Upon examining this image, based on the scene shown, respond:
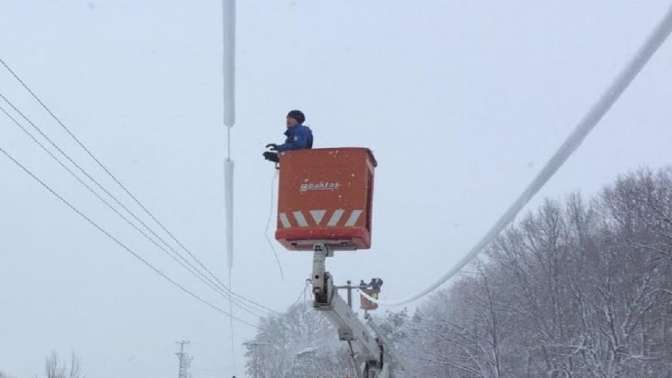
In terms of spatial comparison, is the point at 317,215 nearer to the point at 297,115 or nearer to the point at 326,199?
the point at 326,199

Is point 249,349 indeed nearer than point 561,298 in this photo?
No

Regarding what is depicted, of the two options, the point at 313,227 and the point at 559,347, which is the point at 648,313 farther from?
the point at 313,227

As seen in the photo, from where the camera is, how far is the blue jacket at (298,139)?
753 centimetres

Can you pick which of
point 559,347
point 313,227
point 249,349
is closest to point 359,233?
point 313,227

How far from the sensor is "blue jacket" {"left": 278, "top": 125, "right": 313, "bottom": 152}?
296 inches

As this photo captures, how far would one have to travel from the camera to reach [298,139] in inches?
297

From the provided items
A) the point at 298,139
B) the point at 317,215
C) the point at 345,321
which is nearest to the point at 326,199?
the point at 317,215

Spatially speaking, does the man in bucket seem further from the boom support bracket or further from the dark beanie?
the boom support bracket

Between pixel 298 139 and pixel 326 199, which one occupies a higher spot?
pixel 298 139

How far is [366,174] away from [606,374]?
2986 centimetres

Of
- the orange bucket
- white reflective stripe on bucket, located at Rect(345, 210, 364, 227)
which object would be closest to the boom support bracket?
the orange bucket

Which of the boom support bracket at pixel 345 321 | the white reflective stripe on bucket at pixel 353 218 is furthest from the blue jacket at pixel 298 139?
the boom support bracket at pixel 345 321

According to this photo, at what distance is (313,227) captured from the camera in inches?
275

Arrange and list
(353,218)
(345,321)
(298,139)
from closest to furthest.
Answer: (353,218), (345,321), (298,139)
